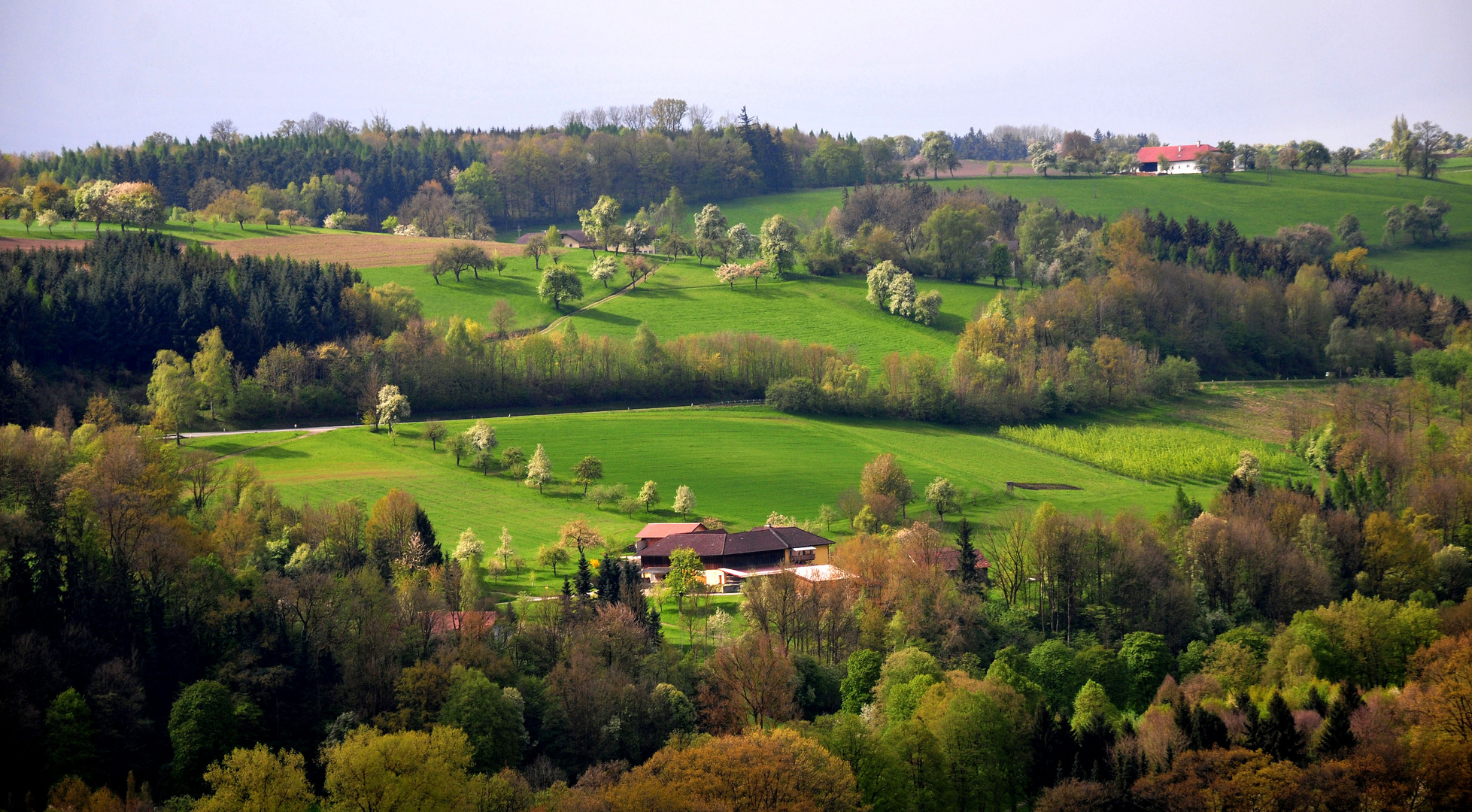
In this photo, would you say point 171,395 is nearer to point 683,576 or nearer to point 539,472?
point 539,472

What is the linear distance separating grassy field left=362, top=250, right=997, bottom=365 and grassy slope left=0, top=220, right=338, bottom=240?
768 inches

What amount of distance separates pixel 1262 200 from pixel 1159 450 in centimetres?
7883

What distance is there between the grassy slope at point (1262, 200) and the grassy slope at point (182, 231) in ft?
179

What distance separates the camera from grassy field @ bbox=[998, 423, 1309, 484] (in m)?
88.8

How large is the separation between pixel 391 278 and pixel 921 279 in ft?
182

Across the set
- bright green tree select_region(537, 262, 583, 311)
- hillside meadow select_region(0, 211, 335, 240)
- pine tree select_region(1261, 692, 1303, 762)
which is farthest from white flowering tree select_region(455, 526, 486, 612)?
hillside meadow select_region(0, 211, 335, 240)

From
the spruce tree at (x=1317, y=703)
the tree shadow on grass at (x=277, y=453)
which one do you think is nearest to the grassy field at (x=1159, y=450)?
the spruce tree at (x=1317, y=703)

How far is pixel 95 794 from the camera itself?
42.5 m

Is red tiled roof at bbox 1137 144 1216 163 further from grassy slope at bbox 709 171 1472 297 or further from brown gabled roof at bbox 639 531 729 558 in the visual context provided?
brown gabled roof at bbox 639 531 729 558

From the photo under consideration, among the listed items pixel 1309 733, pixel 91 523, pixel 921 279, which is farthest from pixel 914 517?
pixel 921 279

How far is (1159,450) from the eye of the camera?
307ft

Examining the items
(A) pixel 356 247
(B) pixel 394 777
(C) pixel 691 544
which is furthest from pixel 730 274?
(B) pixel 394 777

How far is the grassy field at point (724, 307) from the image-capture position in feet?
381

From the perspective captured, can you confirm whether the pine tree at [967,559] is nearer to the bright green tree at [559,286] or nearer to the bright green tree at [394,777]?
the bright green tree at [394,777]
